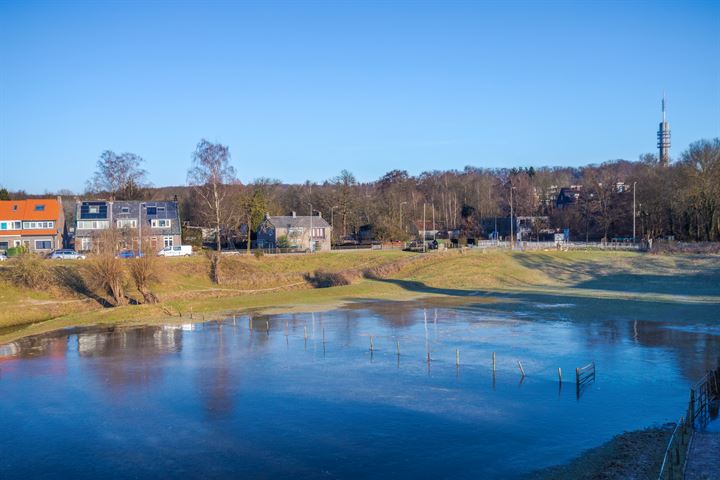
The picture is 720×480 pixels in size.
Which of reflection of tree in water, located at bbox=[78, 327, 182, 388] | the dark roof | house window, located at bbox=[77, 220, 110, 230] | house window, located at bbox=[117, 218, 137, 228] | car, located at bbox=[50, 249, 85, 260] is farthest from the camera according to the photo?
the dark roof

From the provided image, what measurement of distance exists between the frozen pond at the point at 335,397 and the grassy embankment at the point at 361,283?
408 inches

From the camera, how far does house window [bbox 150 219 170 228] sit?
302 feet

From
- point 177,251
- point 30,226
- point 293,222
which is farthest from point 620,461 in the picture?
point 30,226

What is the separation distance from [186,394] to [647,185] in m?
93.4

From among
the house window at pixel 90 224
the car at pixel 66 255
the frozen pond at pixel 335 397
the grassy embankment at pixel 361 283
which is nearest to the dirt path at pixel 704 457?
the frozen pond at pixel 335 397

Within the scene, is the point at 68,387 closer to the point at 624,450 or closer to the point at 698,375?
the point at 624,450

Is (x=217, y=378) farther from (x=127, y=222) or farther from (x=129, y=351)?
(x=127, y=222)

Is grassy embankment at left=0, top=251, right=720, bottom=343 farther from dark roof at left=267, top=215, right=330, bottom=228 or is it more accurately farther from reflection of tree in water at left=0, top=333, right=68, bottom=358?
dark roof at left=267, top=215, right=330, bottom=228

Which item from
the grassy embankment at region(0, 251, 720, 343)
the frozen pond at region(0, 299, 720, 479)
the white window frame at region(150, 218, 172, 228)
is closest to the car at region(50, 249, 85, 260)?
the grassy embankment at region(0, 251, 720, 343)

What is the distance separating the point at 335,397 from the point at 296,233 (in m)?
73.8

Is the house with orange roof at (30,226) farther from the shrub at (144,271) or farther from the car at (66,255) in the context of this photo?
the shrub at (144,271)

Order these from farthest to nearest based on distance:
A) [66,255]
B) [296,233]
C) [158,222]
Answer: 1. [296,233]
2. [158,222]
3. [66,255]

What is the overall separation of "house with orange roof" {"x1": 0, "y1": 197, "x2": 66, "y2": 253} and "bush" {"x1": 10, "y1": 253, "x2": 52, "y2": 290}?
2937cm

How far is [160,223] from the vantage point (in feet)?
303
